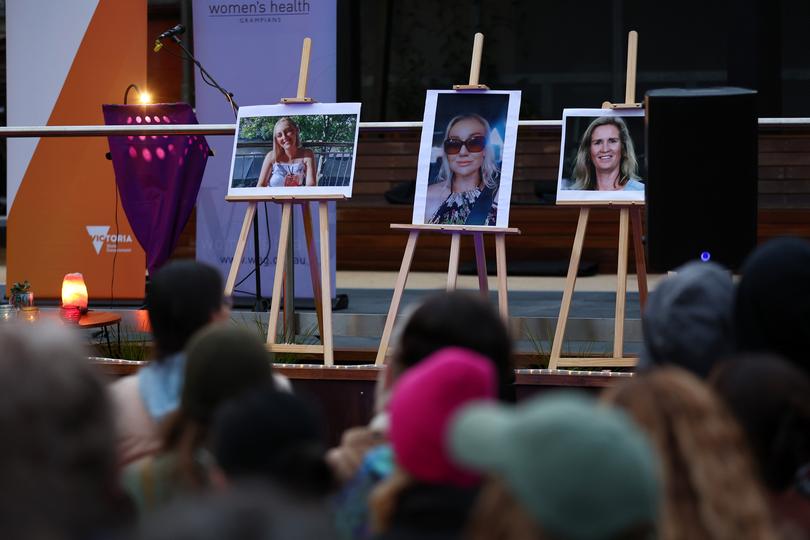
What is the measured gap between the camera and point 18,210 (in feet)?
22.7

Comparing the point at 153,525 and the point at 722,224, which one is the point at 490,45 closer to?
the point at 722,224

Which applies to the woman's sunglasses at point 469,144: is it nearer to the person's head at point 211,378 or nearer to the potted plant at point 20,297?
the potted plant at point 20,297

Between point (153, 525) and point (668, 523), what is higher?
point (153, 525)

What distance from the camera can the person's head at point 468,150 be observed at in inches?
204

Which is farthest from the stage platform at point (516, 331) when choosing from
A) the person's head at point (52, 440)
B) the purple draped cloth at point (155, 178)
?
the person's head at point (52, 440)

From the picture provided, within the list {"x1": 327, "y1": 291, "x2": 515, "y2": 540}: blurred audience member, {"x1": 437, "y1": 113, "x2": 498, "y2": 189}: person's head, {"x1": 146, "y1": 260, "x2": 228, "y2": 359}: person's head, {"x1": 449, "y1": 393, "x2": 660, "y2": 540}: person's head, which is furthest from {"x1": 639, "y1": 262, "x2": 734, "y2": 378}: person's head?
{"x1": 437, "y1": 113, "x2": 498, "y2": 189}: person's head

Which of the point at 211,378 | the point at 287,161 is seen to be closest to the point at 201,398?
the point at 211,378

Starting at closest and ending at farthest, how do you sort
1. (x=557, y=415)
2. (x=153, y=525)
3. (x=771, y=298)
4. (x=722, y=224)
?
(x=153, y=525), (x=557, y=415), (x=771, y=298), (x=722, y=224)

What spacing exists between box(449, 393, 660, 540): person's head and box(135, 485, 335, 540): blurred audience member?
0.21 metres

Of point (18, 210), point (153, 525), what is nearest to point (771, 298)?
point (153, 525)

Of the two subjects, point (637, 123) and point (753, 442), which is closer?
point (753, 442)

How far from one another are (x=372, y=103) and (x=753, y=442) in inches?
400

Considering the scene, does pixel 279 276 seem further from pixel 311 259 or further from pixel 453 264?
pixel 453 264

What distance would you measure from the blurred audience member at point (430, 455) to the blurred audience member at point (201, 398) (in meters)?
0.39
